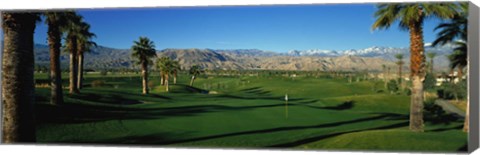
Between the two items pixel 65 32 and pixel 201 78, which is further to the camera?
pixel 65 32

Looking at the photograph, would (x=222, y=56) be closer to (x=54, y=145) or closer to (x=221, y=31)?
(x=221, y=31)

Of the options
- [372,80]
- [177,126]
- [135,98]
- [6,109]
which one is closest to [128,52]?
[135,98]

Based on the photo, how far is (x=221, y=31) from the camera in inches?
611

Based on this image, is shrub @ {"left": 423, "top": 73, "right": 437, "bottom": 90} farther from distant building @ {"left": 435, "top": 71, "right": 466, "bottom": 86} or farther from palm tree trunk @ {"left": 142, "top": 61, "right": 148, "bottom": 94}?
palm tree trunk @ {"left": 142, "top": 61, "right": 148, "bottom": 94}

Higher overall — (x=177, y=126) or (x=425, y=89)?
(x=425, y=89)

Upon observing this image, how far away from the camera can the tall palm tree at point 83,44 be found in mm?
16294

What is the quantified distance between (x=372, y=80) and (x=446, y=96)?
206 centimetres

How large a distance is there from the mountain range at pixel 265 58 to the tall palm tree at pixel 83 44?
1.40 feet

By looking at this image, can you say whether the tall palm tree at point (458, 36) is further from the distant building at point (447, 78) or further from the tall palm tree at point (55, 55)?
the tall palm tree at point (55, 55)

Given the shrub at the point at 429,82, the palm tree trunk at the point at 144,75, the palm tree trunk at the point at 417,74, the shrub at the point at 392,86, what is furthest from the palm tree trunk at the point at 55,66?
the shrub at the point at 429,82

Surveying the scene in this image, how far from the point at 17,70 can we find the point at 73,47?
6.53m

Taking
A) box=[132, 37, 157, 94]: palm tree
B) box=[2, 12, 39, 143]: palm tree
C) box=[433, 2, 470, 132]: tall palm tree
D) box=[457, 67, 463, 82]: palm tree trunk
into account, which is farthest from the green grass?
box=[2, 12, 39, 143]: palm tree

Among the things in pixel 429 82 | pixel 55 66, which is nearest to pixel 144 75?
pixel 55 66

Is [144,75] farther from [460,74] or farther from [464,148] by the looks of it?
[464,148]
